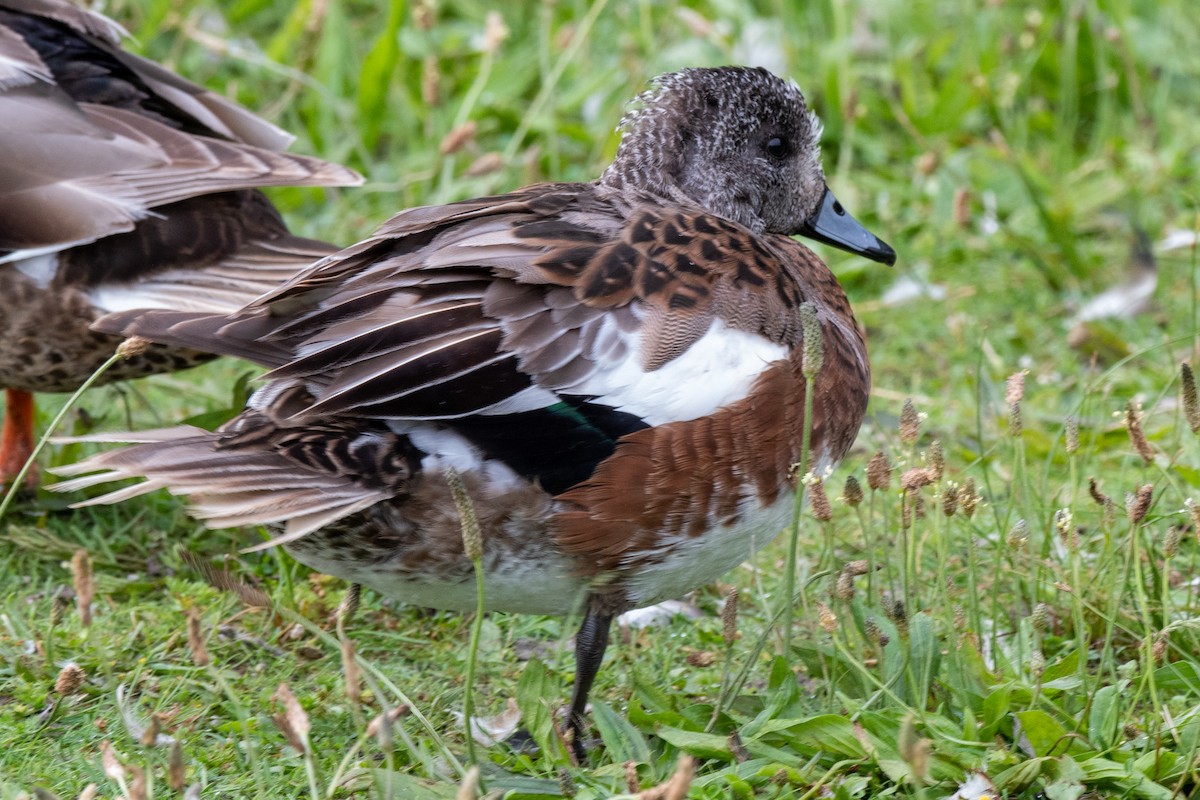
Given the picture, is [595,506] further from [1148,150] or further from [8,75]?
[1148,150]

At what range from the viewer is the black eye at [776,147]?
328 centimetres

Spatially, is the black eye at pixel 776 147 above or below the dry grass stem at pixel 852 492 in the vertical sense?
above

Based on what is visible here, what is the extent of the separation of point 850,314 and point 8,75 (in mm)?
2083

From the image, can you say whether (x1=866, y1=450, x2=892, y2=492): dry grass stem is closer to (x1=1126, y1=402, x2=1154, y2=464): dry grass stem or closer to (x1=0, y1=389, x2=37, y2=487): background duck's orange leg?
(x1=1126, y1=402, x2=1154, y2=464): dry grass stem

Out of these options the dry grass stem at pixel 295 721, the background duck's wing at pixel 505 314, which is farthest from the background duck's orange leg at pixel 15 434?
the dry grass stem at pixel 295 721

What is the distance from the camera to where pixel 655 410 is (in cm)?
250

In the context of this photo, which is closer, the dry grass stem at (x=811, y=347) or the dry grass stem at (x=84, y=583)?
the dry grass stem at (x=84, y=583)

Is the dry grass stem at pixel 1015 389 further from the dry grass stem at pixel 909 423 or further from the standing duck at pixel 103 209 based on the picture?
the standing duck at pixel 103 209

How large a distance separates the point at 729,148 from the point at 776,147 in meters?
0.12

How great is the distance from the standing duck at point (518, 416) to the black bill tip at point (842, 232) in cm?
73

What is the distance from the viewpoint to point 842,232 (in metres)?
3.42

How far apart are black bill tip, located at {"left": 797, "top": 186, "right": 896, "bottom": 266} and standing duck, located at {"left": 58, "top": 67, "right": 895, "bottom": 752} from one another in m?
0.73

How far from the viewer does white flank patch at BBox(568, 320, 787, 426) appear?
8.17 ft

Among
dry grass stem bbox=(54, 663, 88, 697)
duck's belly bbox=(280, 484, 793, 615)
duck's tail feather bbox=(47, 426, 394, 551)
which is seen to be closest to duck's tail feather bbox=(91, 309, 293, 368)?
duck's tail feather bbox=(47, 426, 394, 551)
